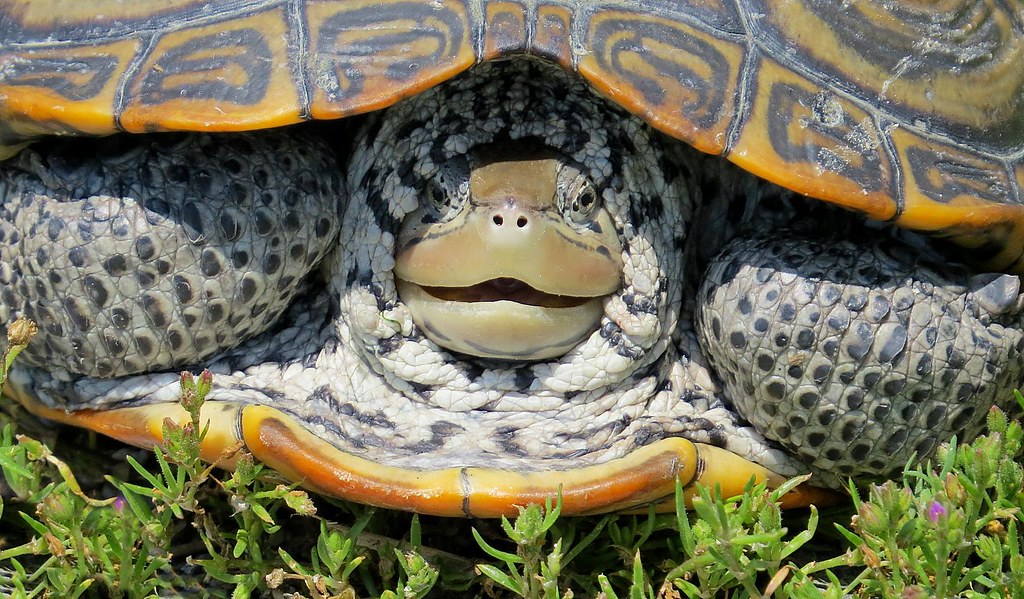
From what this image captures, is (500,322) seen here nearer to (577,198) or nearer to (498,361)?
(498,361)

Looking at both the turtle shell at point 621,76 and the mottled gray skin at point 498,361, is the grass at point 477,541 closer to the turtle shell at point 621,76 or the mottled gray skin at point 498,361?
the mottled gray skin at point 498,361

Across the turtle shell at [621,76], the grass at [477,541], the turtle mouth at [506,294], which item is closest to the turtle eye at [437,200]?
the turtle mouth at [506,294]

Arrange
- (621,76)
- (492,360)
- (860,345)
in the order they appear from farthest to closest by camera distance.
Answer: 1. (492,360)
2. (860,345)
3. (621,76)

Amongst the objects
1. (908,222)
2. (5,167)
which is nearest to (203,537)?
(5,167)

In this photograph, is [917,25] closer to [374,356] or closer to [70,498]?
[374,356]

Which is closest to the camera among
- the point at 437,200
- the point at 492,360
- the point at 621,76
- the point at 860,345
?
the point at 621,76

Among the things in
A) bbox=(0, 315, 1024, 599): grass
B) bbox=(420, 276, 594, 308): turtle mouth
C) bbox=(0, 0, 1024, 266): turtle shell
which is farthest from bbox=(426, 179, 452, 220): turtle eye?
bbox=(0, 315, 1024, 599): grass

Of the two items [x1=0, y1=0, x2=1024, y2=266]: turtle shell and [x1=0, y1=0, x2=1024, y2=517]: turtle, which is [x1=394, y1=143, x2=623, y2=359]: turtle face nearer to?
[x1=0, y1=0, x2=1024, y2=517]: turtle

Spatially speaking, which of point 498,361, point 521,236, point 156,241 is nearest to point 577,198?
point 521,236
